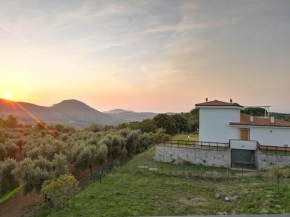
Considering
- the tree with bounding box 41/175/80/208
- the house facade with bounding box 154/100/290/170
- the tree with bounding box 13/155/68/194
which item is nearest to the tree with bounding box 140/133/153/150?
the house facade with bounding box 154/100/290/170

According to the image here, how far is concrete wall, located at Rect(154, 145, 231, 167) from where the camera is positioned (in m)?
21.6

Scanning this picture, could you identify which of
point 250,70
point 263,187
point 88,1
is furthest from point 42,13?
point 250,70

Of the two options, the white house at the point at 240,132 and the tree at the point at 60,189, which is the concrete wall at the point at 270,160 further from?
the tree at the point at 60,189

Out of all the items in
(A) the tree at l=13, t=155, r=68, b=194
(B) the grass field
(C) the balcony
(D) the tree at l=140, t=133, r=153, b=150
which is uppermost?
(C) the balcony

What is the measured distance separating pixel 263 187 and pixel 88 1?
14.8m

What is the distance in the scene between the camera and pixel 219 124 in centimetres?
2369

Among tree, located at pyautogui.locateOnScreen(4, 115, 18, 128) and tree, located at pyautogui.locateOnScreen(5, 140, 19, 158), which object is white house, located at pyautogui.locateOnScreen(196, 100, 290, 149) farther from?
tree, located at pyautogui.locateOnScreen(4, 115, 18, 128)

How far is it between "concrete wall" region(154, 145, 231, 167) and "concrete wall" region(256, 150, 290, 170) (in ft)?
9.36

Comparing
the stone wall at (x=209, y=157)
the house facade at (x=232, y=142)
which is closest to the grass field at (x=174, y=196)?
the stone wall at (x=209, y=157)

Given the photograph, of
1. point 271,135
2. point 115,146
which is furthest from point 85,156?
point 271,135

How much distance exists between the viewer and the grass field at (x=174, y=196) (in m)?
10.5

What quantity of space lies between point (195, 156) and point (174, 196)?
10134mm

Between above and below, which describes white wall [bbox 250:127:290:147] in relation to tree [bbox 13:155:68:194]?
above

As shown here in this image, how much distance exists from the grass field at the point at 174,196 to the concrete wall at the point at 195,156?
133 inches
